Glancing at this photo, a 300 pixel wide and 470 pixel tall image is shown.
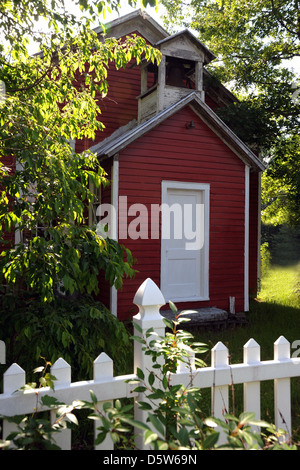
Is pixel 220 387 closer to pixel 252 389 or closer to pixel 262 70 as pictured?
pixel 252 389

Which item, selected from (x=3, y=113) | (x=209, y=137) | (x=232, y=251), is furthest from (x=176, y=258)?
(x=3, y=113)

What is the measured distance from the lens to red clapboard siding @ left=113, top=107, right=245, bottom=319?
315 inches

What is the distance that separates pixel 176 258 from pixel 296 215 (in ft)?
19.4

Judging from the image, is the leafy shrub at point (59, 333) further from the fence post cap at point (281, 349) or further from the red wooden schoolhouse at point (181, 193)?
the red wooden schoolhouse at point (181, 193)

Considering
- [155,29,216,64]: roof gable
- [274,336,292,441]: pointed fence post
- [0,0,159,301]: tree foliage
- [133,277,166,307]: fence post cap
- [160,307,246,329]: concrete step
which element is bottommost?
[160,307,246,329]: concrete step

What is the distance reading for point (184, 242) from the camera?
864cm

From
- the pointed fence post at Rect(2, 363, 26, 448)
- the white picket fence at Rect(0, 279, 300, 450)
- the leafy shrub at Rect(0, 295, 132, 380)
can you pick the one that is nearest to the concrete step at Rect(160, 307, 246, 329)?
the leafy shrub at Rect(0, 295, 132, 380)

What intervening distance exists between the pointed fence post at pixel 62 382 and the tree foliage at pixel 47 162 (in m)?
0.78

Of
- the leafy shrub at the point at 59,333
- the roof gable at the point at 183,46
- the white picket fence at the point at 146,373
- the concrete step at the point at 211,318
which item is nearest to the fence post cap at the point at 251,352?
the white picket fence at the point at 146,373

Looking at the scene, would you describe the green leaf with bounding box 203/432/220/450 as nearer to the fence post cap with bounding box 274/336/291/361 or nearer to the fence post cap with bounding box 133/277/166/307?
the fence post cap with bounding box 133/277/166/307

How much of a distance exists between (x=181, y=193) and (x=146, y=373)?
21.1ft

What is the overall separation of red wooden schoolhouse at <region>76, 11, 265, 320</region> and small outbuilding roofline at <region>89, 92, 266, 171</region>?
0.07 ft

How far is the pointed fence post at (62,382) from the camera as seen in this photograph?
2199 millimetres

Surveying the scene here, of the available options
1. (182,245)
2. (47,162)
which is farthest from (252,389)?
(182,245)
